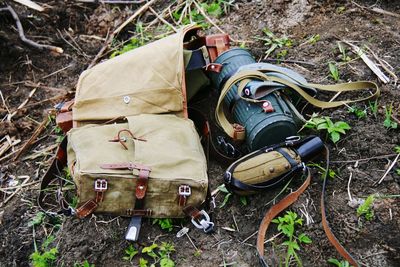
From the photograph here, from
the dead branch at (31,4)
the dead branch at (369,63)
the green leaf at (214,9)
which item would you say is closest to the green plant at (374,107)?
the dead branch at (369,63)

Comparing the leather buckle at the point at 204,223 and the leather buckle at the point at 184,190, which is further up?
the leather buckle at the point at 184,190

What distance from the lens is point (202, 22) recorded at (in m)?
4.67

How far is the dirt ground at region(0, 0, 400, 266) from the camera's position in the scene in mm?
3043

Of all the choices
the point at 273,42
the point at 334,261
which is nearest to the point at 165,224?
the point at 334,261

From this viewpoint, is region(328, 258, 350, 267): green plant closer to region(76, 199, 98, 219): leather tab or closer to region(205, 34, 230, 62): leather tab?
region(76, 199, 98, 219): leather tab

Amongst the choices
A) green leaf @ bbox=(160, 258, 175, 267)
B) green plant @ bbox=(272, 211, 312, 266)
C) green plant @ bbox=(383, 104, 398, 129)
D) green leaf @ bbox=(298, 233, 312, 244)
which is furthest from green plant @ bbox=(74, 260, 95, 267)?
green plant @ bbox=(383, 104, 398, 129)

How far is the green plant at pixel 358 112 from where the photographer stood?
11.3 feet

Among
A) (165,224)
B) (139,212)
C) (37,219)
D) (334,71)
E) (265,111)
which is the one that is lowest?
(37,219)

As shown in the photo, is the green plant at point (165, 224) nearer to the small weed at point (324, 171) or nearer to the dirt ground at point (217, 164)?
the dirt ground at point (217, 164)

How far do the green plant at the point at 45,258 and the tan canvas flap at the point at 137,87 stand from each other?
2.91ft

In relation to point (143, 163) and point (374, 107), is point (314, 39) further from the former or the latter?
point (143, 163)

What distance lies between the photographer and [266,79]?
11.1 ft

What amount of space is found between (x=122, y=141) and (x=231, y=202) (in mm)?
798

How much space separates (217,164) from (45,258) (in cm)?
128
